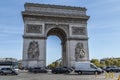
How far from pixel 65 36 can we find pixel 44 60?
23.5 feet

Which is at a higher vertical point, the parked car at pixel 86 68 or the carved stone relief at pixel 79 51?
the carved stone relief at pixel 79 51

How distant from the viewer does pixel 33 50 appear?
139 feet

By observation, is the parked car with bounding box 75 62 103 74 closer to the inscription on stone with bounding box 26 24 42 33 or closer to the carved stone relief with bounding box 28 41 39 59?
the carved stone relief with bounding box 28 41 39 59

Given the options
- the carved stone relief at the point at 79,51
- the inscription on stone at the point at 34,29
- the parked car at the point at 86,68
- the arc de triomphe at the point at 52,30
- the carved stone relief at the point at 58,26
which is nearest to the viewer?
the parked car at the point at 86,68

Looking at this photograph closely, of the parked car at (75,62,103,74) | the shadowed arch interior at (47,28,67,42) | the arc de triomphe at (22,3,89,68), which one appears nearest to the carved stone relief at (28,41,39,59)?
the arc de triomphe at (22,3,89,68)

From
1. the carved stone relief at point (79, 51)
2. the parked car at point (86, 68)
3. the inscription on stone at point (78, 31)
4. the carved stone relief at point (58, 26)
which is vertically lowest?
the parked car at point (86, 68)

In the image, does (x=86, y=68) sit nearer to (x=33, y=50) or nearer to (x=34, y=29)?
(x=33, y=50)

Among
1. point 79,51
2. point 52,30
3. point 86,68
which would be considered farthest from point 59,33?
point 86,68

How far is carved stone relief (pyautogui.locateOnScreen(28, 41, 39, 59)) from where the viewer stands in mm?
42006

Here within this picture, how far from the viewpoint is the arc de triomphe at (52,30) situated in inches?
1670

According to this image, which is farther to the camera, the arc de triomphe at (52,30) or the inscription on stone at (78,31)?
the inscription on stone at (78,31)

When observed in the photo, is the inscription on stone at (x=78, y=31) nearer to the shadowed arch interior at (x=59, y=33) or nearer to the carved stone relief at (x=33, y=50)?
the shadowed arch interior at (x=59, y=33)

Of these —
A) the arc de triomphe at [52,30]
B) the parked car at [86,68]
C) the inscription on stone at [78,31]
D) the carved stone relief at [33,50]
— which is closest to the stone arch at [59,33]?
the arc de triomphe at [52,30]

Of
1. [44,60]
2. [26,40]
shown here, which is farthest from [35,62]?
[26,40]
